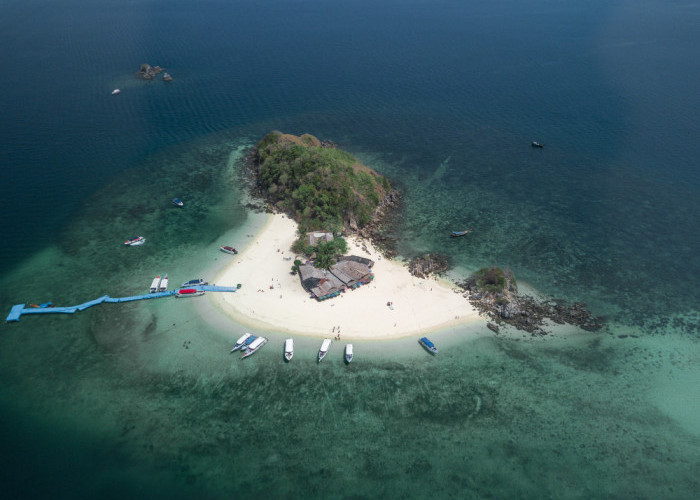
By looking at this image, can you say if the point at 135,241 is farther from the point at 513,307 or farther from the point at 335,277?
the point at 513,307

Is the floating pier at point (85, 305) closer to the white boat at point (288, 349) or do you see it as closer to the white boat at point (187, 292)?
the white boat at point (187, 292)

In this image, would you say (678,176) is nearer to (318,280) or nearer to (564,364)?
(564,364)

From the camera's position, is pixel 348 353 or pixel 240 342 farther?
pixel 240 342

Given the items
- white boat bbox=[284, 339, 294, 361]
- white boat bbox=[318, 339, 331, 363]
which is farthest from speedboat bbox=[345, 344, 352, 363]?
white boat bbox=[284, 339, 294, 361]

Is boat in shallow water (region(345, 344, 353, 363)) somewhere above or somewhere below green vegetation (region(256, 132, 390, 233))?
below

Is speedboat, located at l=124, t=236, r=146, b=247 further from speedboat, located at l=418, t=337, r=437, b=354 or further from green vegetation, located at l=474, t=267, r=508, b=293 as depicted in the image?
green vegetation, located at l=474, t=267, r=508, b=293

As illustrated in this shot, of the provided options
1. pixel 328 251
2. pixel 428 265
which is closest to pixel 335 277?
pixel 328 251
